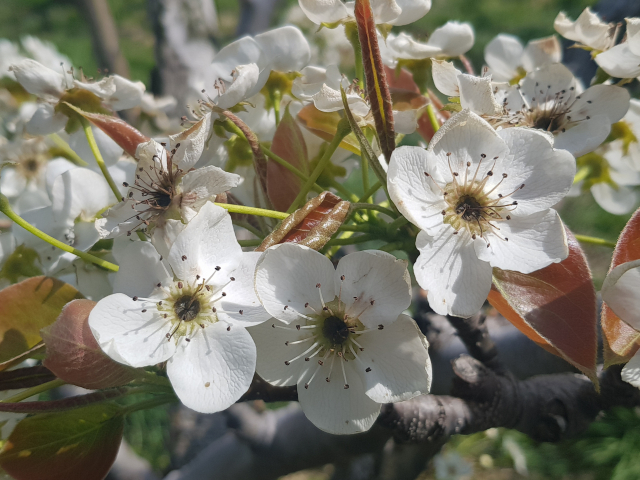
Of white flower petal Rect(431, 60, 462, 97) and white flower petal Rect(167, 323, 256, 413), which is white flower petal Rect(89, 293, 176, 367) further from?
white flower petal Rect(431, 60, 462, 97)

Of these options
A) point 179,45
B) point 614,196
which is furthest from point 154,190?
point 179,45

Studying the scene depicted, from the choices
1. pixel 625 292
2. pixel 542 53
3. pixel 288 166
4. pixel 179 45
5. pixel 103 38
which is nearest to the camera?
pixel 625 292

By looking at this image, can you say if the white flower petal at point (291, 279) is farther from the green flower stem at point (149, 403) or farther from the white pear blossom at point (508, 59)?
the white pear blossom at point (508, 59)

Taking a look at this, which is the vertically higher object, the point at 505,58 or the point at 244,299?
the point at 505,58

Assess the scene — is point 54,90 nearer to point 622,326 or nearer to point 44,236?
point 44,236

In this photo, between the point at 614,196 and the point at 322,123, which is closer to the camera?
the point at 322,123

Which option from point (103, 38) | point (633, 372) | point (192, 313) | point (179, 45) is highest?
point (103, 38)

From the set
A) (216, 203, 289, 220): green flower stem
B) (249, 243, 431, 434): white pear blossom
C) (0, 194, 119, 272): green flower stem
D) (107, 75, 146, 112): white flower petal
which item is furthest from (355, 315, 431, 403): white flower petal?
(107, 75, 146, 112): white flower petal
